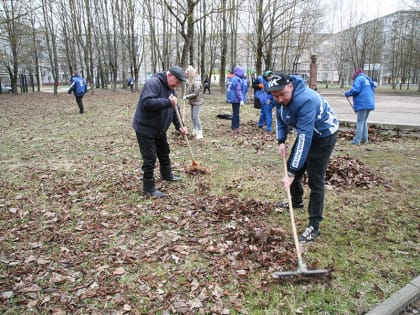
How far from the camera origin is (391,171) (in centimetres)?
646

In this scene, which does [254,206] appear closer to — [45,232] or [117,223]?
[117,223]

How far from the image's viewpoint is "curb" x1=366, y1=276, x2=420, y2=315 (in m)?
2.79

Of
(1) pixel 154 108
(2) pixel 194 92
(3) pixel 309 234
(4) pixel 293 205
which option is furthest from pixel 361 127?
(1) pixel 154 108

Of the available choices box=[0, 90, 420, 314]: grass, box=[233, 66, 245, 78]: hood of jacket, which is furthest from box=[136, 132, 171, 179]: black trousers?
box=[233, 66, 245, 78]: hood of jacket

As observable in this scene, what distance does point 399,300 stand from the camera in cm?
290

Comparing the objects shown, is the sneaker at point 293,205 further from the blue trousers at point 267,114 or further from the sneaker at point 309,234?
the blue trousers at point 267,114

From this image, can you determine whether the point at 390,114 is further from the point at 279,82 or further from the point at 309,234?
the point at 279,82

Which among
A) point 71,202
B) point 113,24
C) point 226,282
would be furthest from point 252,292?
point 113,24

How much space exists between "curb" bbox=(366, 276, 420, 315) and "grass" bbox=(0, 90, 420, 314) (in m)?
0.11

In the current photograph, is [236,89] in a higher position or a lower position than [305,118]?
higher

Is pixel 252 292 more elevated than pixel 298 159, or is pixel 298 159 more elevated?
pixel 298 159

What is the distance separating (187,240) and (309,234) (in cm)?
148

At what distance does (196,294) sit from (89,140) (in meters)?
7.73

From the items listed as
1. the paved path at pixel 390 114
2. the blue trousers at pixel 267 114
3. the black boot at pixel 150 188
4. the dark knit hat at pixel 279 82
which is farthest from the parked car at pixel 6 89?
A: the dark knit hat at pixel 279 82
